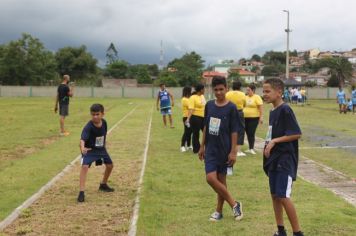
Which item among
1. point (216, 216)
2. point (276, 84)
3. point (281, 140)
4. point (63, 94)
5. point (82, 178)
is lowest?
point (216, 216)

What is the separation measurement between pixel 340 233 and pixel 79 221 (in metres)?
3.17

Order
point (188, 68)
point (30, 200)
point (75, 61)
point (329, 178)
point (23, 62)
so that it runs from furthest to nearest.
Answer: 1. point (75, 61)
2. point (188, 68)
3. point (23, 62)
4. point (329, 178)
5. point (30, 200)

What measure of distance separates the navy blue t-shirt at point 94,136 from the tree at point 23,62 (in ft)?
267

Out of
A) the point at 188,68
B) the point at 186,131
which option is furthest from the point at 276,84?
the point at 188,68

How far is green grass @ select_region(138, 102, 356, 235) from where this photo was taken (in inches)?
239

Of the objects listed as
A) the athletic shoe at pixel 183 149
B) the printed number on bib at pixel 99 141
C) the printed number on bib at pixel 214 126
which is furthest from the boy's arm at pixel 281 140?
the athletic shoe at pixel 183 149

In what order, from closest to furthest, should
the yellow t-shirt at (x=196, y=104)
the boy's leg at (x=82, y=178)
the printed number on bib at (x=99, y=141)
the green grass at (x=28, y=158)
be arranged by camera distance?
the boy's leg at (x=82, y=178) < the printed number on bib at (x=99, y=141) < the green grass at (x=28, y=158) < the yellow t-shirt at (x=196, y=104)

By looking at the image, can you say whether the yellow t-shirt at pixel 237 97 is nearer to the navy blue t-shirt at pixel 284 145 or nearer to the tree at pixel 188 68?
the navy blue t-shirt at pixel 284 145

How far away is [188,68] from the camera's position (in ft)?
323

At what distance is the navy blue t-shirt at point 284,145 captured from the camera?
541 cm

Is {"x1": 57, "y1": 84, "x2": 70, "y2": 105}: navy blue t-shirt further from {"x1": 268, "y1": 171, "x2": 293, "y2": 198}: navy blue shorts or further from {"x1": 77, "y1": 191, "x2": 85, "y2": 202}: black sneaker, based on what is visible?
{"x1": 268, "y1": 171, "x2": 293, "y2": 198}: navy blue shorts

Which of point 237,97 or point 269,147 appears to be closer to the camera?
point 269,147

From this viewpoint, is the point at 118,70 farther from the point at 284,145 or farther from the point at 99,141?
the point at 284,145

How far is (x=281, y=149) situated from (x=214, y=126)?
3.85ft
